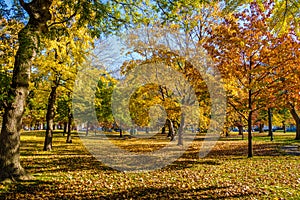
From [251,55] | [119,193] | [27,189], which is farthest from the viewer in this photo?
[251,55]

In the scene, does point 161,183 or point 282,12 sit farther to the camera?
point 161,183

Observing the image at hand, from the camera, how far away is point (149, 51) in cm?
1648

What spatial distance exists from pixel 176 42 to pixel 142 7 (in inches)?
304

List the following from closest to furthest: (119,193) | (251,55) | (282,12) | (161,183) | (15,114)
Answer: (282,12) → (119,193) → (15,114) → (161,183) → (251,55)

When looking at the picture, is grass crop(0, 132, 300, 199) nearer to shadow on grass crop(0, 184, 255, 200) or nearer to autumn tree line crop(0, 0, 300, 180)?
shadow on grass crop(0, 184, 255, 200)

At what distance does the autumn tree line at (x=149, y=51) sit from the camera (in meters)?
6.46

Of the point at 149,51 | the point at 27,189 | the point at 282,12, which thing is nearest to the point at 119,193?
the point at 27,189

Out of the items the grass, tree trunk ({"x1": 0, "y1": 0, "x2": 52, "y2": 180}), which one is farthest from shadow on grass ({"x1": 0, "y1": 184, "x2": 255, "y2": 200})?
tree trunk ({"x1": 0, "y1": 0, "x2": 52, "y2": 180})

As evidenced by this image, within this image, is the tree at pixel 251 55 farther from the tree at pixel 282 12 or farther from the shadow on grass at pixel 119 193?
the shadow on grass at pixel 119 193

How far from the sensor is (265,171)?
334 inches

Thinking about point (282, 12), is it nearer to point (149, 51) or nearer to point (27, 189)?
point (27, 189)

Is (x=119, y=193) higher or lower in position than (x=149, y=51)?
lower

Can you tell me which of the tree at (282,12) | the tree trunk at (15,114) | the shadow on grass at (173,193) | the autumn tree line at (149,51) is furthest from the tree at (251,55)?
the tree trunk at (15,114)

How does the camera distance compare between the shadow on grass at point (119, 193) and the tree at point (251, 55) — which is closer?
the shadow on grass at point (119, 193)
